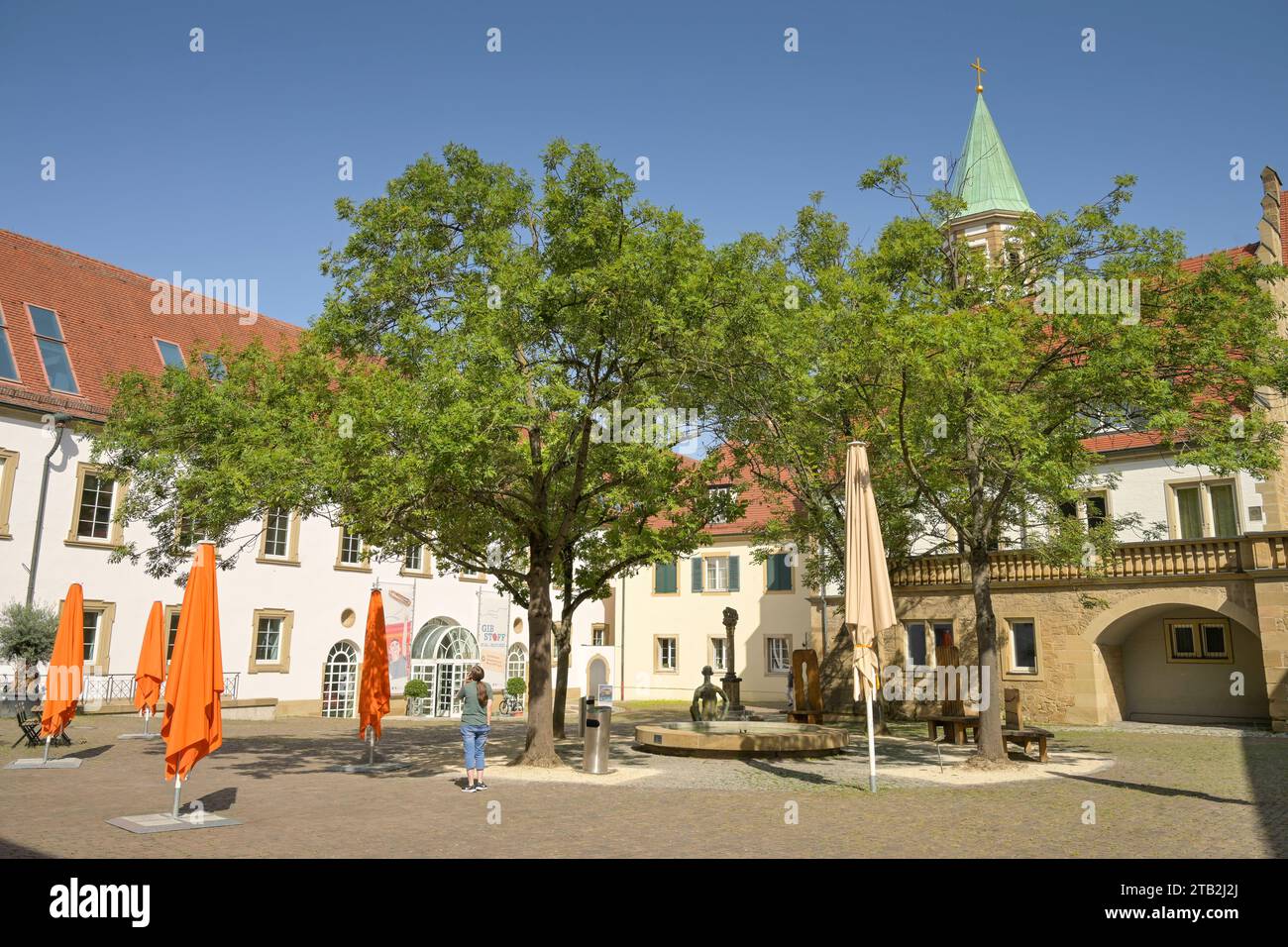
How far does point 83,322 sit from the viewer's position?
94.1 ft

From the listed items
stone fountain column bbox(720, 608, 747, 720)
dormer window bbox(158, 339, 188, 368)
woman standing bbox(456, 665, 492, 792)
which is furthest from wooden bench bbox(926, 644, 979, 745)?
dormer window bbox(158, 339, 188, 368)

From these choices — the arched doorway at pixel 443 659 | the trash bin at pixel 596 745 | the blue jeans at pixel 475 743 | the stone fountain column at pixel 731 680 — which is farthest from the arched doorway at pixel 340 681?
the blue jeans at pixel 475 743

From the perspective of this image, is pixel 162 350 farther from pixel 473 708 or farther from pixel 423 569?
pixel 473 708

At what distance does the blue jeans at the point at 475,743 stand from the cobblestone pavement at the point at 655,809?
0.49 m

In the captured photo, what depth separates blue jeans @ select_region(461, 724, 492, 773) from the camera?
13367 mm

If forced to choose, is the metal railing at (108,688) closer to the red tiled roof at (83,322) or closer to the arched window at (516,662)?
the red tiled roof at (83,322)

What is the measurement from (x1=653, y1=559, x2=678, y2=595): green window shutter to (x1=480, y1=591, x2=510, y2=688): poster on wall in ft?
25.8

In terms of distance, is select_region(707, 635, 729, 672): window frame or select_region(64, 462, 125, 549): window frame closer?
select_region(64, 462, 125, 549): window frame

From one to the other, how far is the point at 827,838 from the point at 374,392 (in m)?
9.28

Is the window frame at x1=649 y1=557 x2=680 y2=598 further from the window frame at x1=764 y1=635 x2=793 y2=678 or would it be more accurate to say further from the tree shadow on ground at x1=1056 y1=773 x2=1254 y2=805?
the tree shadow on ground at x1=1056 y1=773 x2=1254 y2=805

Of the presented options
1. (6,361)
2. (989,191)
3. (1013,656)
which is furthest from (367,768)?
(989,191)

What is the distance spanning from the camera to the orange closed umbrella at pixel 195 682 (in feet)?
32.3

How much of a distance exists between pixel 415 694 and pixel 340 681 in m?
Answer: 2.58

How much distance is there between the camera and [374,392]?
571 inches
